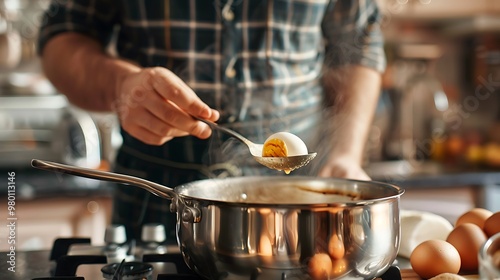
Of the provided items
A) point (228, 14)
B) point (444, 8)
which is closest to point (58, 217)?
point (228, 14)

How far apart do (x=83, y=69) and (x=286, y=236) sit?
2.00 feet

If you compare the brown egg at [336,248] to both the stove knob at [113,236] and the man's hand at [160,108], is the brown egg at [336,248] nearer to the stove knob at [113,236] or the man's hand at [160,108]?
the man's hand at [160,108]

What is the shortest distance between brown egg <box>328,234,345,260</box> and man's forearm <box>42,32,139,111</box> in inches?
19.2

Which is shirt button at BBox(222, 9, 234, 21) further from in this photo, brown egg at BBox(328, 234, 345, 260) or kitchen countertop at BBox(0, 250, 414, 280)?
brown egg at BBox(328, 234, 345, 260)

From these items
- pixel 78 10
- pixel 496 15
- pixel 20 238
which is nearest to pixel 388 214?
pixel 78 10

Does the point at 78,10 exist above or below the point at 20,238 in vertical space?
above

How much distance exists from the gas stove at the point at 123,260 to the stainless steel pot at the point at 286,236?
17mm

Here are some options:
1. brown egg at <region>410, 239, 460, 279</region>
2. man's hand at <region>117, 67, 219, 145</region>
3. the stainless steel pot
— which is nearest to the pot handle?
the stainless steel pot

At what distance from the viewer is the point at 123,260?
0.65 m

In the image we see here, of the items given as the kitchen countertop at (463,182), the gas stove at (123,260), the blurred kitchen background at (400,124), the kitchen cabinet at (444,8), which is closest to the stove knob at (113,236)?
the gas stove at (123,260)

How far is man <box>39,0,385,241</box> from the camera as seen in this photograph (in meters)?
1.01

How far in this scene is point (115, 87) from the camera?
35.9 inches

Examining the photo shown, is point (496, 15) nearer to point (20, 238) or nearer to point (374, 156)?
point (374, 156)

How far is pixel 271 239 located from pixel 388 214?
12cm
